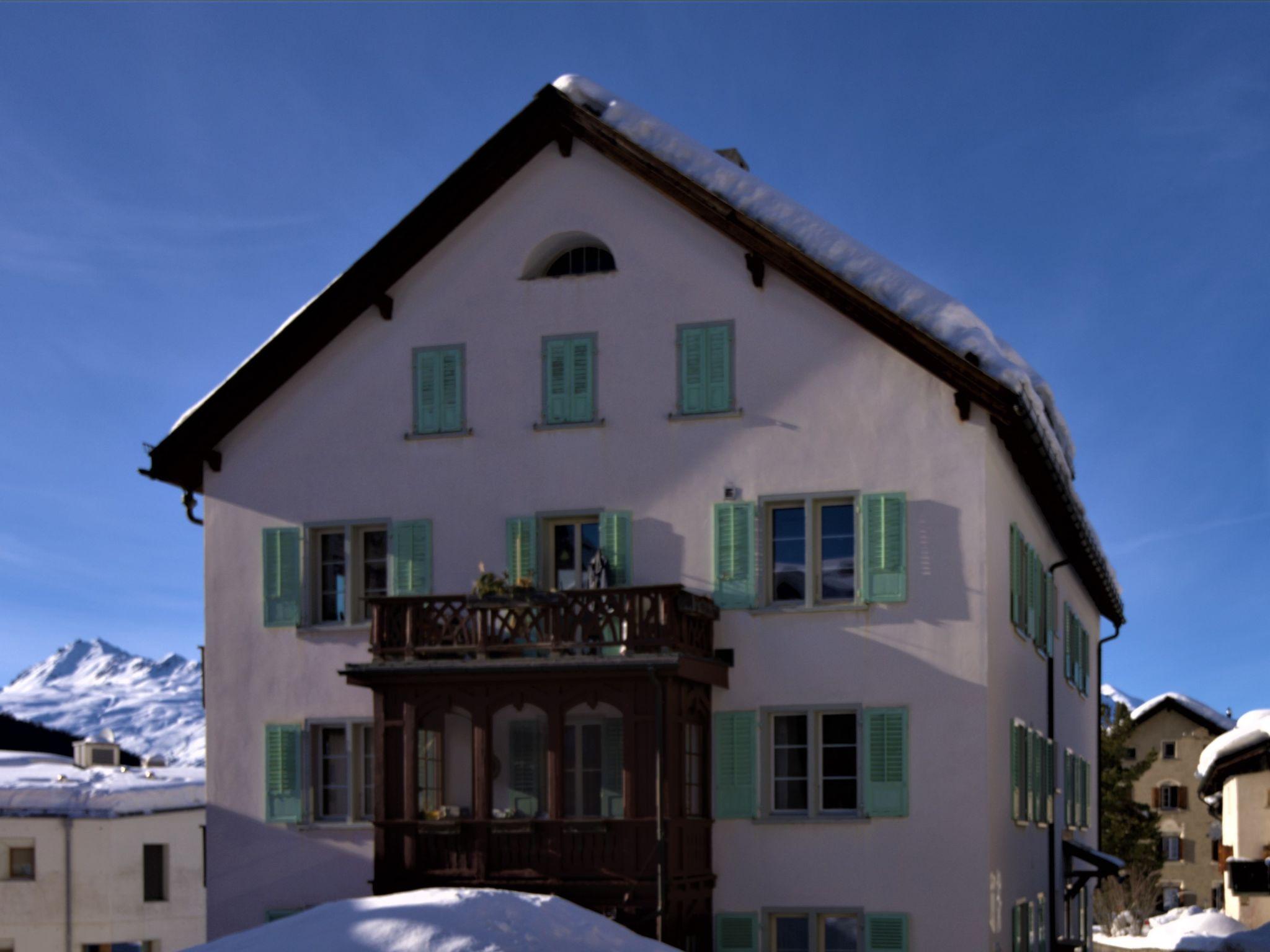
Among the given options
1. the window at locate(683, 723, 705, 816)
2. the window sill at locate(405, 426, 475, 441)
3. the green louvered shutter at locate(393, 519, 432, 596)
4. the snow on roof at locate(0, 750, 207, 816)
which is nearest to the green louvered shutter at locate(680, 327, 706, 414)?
Result: the window sill at locate(405, 426, 475, 441)

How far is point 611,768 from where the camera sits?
24.6 meters

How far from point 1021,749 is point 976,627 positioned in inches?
154

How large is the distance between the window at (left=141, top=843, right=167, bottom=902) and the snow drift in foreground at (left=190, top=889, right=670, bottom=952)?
32.9 meters

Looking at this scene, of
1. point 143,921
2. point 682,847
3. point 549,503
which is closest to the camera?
point 682,847

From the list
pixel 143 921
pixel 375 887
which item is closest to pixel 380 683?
pixel 375 887

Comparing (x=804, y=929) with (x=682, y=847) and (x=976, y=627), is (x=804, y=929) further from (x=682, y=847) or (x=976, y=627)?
(x=976, y=627)

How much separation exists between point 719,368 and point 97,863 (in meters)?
28.0

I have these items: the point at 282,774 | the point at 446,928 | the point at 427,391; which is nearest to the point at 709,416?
the point at 427,391

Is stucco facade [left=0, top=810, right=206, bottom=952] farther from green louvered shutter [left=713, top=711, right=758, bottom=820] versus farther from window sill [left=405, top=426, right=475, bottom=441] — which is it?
green louvered shutter [left=713, top=711, right=758, bottom=820]

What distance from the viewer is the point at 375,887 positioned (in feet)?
78.4

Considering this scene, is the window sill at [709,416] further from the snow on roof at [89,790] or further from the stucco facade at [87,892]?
the stucco facade at [87,892]

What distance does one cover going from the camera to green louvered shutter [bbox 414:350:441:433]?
26500 mm

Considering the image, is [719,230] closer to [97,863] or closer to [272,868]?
[272,868]

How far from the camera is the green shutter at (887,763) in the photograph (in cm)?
2361
